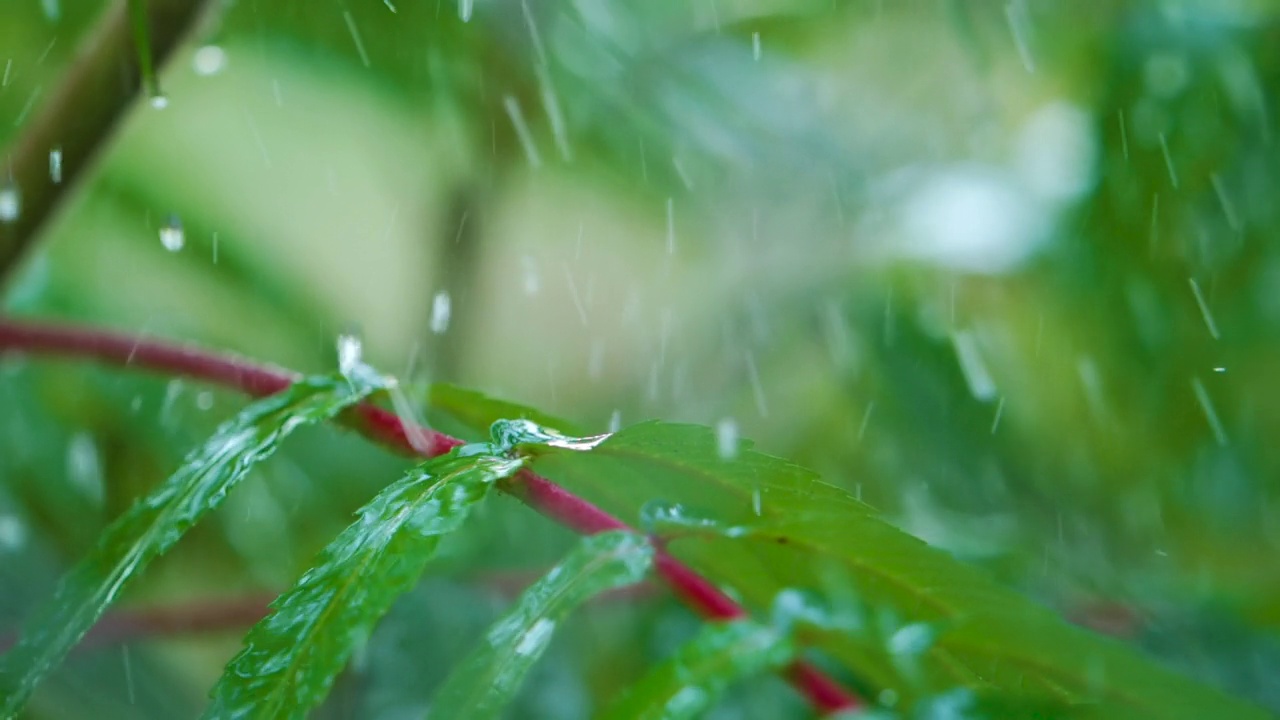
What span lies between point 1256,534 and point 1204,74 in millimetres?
391

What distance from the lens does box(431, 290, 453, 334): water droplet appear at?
99 centimetres

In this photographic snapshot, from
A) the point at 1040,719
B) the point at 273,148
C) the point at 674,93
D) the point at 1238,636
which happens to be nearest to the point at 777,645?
the point at 1040,719

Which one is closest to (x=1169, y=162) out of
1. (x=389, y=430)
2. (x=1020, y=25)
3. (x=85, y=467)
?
(x=1020, y=25)

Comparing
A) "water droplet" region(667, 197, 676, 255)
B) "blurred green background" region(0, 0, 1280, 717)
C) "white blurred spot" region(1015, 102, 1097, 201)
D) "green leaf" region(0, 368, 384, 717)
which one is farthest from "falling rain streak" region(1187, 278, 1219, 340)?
"green leaf" region(0, 368, 384, 717)

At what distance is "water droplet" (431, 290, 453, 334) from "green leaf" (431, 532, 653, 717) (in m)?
0.69

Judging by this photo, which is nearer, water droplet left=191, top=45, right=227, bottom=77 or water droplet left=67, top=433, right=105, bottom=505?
water droplet left=67, top=433, right=105, bottom=505

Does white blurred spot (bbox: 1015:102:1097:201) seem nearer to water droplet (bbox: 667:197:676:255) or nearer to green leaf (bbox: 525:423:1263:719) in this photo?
water droplet (bbox: 667:197:676:255)

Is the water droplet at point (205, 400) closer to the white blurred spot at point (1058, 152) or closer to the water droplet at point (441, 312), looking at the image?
→ the water droplet at point (441, 312)

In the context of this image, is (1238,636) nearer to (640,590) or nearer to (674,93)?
(640,590)

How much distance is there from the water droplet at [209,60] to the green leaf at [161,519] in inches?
25.9

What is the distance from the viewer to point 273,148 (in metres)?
1.71

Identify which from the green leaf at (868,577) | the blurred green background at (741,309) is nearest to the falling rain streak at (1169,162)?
the blurred green background at (741,309)

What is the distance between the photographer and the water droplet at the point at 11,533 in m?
0.87

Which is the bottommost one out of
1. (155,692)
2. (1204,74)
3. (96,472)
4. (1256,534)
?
(1256,534)
